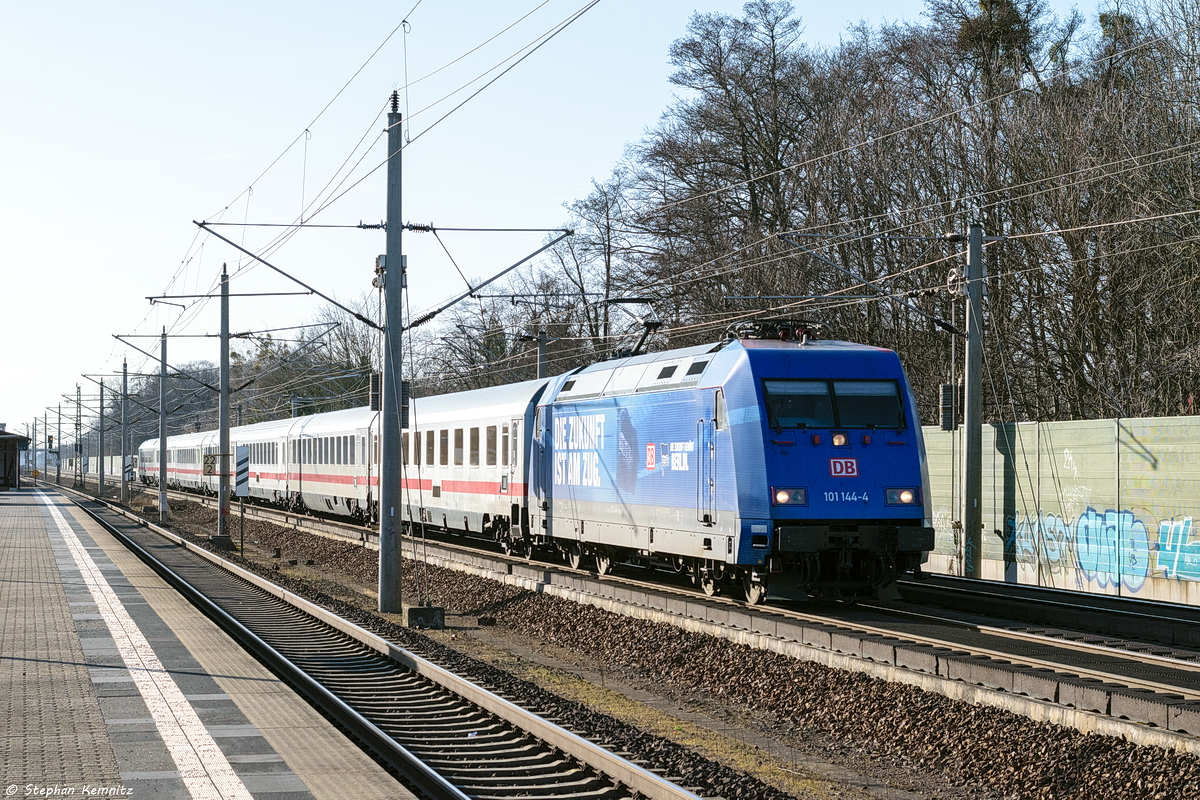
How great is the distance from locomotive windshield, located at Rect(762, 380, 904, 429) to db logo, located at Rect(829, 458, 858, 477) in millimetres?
456

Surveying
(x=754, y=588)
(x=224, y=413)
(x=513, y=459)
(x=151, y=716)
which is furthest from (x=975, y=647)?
(x=224, y=413)

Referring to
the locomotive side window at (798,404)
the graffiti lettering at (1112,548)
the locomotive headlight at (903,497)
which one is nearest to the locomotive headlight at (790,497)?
the locomotive side window at (798,404)

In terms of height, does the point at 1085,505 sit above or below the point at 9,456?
below

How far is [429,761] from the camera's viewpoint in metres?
9.64

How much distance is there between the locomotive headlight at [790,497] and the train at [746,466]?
0.02 metres

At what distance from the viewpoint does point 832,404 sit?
16688 millimetres

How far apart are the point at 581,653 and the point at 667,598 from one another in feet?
4.40

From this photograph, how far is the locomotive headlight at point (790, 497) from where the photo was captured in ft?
52.5

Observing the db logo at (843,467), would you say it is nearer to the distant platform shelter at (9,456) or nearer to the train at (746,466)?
the train at (746,466)

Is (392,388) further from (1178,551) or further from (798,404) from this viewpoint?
(1178,551)

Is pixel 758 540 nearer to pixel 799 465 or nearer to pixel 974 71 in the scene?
pixel 799 465

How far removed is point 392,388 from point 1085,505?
12020 millimetres

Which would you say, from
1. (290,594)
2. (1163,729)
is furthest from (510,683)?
(290,594)

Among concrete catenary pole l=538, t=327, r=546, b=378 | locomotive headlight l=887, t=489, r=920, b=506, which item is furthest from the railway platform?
concrete catenary pole l=538, t=327, r=546, b=378
